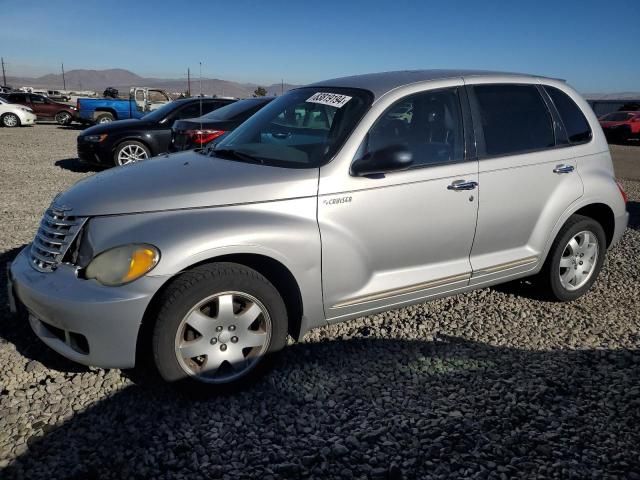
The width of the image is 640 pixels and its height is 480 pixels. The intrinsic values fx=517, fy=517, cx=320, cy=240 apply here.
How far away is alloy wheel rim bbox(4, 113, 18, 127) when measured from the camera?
22.4 metres

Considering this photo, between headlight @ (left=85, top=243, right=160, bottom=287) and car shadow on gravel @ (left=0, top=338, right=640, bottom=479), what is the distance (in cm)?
77

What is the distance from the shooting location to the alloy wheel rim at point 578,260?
423 cm

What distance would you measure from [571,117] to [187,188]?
3.10m

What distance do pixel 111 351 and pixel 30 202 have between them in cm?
605

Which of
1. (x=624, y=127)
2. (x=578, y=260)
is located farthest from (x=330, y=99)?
(x=624, y=127)

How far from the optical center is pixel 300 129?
3631mm

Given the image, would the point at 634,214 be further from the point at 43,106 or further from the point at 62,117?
the point at 43,106

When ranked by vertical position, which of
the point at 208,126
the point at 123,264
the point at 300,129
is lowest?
the point at 123,264

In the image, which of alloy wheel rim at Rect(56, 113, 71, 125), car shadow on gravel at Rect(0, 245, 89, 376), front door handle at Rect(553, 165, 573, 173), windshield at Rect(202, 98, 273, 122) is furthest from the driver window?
alloy wheel rim at Rect(56, 113, 71, 125)

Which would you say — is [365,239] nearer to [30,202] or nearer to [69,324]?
[69,324]

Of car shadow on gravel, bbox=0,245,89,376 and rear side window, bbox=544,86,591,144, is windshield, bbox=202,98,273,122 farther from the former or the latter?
rear side window, bbox=544,86,591,144

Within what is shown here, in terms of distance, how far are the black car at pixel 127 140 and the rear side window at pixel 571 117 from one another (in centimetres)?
796

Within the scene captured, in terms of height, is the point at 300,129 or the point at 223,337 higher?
the point at 300,129

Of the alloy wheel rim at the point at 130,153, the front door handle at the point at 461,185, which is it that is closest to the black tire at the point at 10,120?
the alloy wheel rim at the point at 130,153
